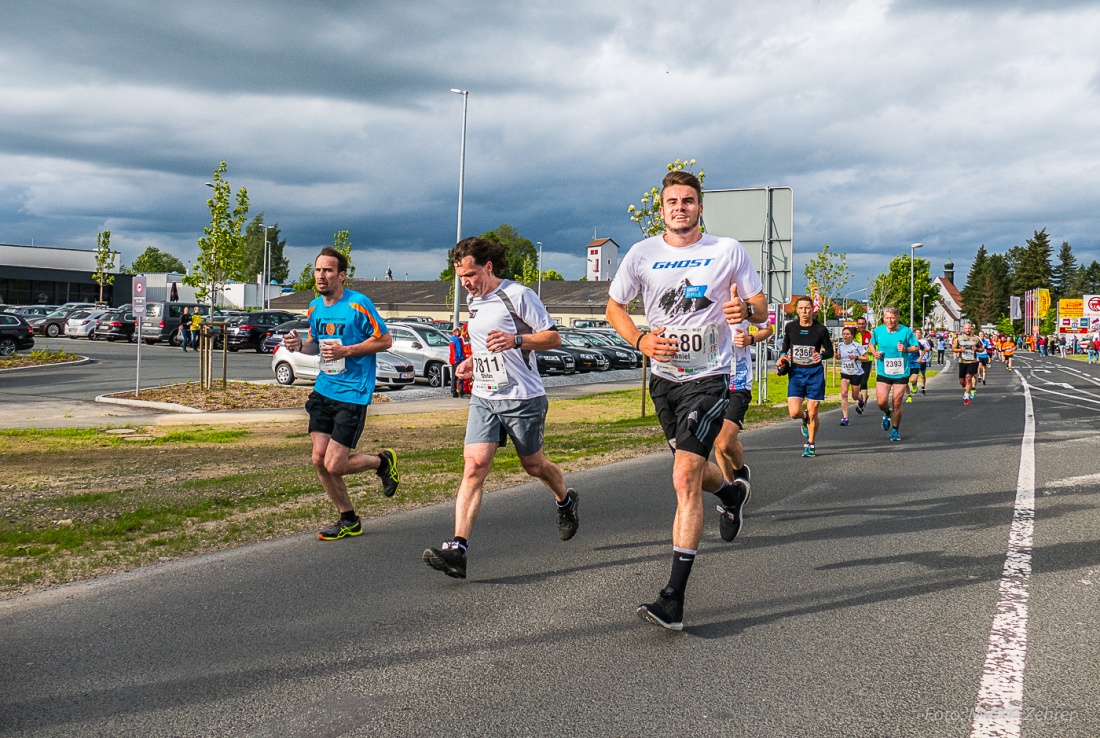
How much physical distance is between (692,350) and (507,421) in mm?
1281

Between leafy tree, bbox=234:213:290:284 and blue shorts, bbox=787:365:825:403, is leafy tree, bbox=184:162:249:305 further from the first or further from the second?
leafy tree, bbox=234:213:290:284

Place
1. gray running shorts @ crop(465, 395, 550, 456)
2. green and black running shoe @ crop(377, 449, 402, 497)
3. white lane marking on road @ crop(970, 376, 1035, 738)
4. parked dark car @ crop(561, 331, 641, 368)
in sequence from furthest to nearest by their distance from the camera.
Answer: parked dark car @ crop(561, 331, 641, 368), green and black running shoe @ crop(377, 449, 402, 497), gray running shorts @ crop(465, 395, 550, 456), white lane marking on road @ crop(970, 376, 1035, 738)

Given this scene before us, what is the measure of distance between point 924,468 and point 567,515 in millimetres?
5693

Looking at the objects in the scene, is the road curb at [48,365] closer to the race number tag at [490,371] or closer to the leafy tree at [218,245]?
the leafy tree at [218,245]

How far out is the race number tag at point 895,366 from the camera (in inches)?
538

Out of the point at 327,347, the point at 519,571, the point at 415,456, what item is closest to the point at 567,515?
the point at 519,571

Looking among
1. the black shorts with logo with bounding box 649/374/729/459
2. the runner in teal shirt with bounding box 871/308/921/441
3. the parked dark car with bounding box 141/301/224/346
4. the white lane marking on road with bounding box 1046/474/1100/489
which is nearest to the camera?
the black shorts with logo with bounding box 649/374/729/459

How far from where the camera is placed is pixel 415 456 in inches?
451

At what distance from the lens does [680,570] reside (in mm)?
4547

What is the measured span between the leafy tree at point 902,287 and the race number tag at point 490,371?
75054 millimetres

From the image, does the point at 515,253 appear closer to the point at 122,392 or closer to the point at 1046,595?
the point at 122,392

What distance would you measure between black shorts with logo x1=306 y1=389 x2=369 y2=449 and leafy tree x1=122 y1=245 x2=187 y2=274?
158 meters

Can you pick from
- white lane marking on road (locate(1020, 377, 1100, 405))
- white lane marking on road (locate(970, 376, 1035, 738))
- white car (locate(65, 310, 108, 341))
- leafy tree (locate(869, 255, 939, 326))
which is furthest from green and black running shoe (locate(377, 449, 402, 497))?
leafy tree (locate(869, 255, 939, 326))

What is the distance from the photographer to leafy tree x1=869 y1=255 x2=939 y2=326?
83000mm
